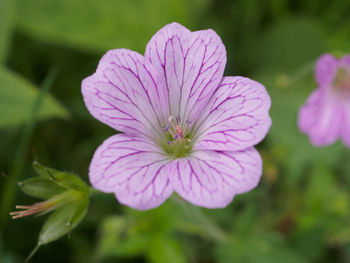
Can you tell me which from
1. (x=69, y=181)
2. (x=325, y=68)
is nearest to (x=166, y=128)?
(x=69, y=181)

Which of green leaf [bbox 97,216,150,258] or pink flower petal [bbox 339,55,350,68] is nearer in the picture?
green leaf [bbox 97,216,150,258]

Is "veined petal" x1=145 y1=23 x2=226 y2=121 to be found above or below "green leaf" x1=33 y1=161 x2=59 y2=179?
above

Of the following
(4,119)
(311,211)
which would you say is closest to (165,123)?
(4,119)

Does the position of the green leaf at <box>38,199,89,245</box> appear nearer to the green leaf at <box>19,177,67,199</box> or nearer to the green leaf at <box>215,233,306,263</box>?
the green leaf at <box>19,177,67,199</box>

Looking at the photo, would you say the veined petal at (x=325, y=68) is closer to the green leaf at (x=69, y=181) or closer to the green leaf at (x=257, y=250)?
the green leaf at (x=257, y=250)

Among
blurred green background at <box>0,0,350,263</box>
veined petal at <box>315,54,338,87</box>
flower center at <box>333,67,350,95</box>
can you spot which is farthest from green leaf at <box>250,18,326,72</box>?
veined petal at <box>315,54,338,87</box>

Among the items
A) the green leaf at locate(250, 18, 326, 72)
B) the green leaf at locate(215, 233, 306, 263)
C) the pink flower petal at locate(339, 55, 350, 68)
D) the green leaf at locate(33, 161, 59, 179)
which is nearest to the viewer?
the green leaf at locate(33, 161, 59, 179)

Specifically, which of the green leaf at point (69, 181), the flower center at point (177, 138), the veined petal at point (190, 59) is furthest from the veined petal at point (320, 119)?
the green leaf at point (69, 181)
